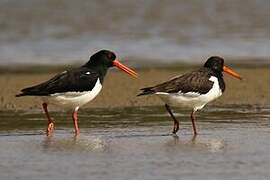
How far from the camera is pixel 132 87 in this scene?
14727 mm

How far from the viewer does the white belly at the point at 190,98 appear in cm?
1066

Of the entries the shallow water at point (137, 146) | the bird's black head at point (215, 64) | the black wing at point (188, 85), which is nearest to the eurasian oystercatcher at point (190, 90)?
the black wing at point (188, 85)

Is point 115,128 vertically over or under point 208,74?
under

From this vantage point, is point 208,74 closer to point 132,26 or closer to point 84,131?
point 84,131

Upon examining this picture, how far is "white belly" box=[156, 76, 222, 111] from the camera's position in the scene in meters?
10.7

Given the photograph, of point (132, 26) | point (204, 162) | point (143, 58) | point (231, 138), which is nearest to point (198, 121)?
point (231, 138)

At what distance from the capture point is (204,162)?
8703mm

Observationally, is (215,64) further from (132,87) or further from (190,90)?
(132,87)

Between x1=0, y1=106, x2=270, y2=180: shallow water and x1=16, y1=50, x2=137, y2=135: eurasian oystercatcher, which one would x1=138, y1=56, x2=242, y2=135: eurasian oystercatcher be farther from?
x1=16, y1=50, x2=137, y2=135: eurasian oystercatcher

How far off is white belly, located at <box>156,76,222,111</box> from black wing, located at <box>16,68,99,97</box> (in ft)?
3.03

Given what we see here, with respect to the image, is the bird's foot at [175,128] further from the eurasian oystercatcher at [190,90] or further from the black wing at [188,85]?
the black wing at [188,85]

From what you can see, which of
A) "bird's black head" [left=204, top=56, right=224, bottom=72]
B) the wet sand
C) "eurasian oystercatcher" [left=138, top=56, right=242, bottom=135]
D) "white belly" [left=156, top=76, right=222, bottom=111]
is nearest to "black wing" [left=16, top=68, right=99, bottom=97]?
"eurasian oystercatcher" [left=138, top=56, right=242, bottom=135]

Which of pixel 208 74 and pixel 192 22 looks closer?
pixel 208 74

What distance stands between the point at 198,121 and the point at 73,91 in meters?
1.76
